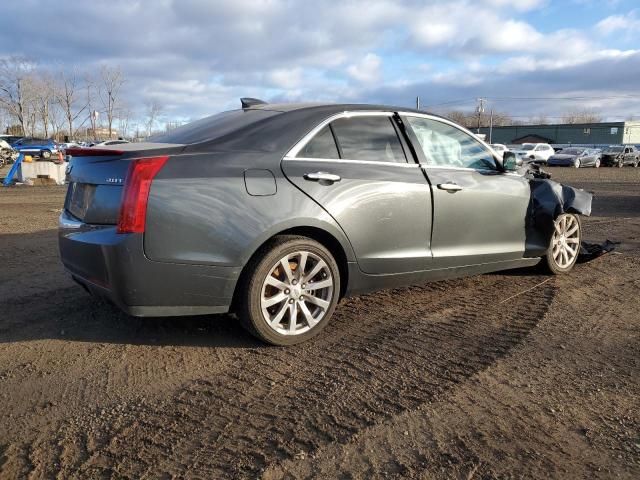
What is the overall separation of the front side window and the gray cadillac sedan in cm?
1

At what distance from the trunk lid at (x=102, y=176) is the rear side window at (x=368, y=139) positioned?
123 centimetres

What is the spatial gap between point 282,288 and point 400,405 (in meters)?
1.19

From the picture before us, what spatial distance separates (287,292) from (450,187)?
1724mm

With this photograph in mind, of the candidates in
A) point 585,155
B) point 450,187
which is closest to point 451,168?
point 450,187

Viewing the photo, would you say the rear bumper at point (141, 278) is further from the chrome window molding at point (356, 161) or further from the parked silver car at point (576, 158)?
the parked silver car at point (576, 158)

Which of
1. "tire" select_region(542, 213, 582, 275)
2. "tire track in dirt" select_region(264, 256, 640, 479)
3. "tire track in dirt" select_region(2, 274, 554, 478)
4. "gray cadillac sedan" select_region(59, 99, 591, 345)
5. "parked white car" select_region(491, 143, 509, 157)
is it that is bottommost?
"tire track in dirt" select_region(264, 256, 640, 479)

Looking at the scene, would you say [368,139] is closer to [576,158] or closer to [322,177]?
[322,177]

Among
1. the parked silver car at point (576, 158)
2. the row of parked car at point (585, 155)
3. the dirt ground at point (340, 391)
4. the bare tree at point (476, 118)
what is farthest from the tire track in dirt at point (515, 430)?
the bare tree at point (476, 118)

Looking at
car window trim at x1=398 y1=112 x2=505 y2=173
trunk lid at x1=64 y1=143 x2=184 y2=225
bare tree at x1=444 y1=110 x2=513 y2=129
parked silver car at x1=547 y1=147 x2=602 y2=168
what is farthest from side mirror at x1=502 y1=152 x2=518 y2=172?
bare tree at x1=444 y1=110 x2=513 y2=129

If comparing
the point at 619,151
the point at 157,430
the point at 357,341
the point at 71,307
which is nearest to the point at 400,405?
the point at 357,341

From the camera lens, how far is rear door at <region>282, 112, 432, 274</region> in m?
3.87

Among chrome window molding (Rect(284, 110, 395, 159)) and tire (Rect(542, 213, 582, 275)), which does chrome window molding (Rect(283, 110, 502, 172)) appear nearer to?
chrome window molding (Rect(284, 110, 395, 159))

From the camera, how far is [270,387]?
3188 millimetres

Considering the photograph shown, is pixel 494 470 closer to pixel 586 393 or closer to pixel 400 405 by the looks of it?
pixel 400 405
